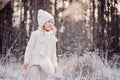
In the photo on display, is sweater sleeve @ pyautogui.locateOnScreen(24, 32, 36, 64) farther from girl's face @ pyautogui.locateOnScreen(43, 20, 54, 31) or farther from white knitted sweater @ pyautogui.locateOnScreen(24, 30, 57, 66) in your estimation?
girl's face @ pyautogui.locateOnScreen(43, 20, 54, 31)

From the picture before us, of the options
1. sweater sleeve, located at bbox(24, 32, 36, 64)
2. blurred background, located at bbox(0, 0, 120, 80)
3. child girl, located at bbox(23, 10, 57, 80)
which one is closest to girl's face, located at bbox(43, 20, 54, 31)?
child girl, located at bbox(23, 10, 57, 80)

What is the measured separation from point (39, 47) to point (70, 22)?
22.5ft

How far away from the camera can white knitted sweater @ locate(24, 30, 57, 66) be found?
19.8 feet

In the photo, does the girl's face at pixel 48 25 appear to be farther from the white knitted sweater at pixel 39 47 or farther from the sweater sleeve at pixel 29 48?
the sweater sleeve at pixel 29 48

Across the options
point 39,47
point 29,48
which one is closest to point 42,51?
point 39,47

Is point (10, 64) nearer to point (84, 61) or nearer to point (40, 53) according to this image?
point (84, 61)

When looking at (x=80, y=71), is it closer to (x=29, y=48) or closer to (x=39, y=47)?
(x=39, y=47)

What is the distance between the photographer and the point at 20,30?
41.4ft

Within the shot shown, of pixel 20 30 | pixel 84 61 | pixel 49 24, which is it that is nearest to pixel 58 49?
pixel 20 30

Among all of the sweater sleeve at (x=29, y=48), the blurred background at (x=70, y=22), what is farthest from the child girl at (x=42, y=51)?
the blurred background at (x=70, y=22)

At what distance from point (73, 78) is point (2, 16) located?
467 cm

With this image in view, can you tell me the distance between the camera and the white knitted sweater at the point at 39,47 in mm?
6047

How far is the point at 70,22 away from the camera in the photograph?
12.9 meters

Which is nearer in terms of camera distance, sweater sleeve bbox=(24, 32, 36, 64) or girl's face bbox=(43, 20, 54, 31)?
sweater sleeve bbox=(24, 32, 36, 64)
